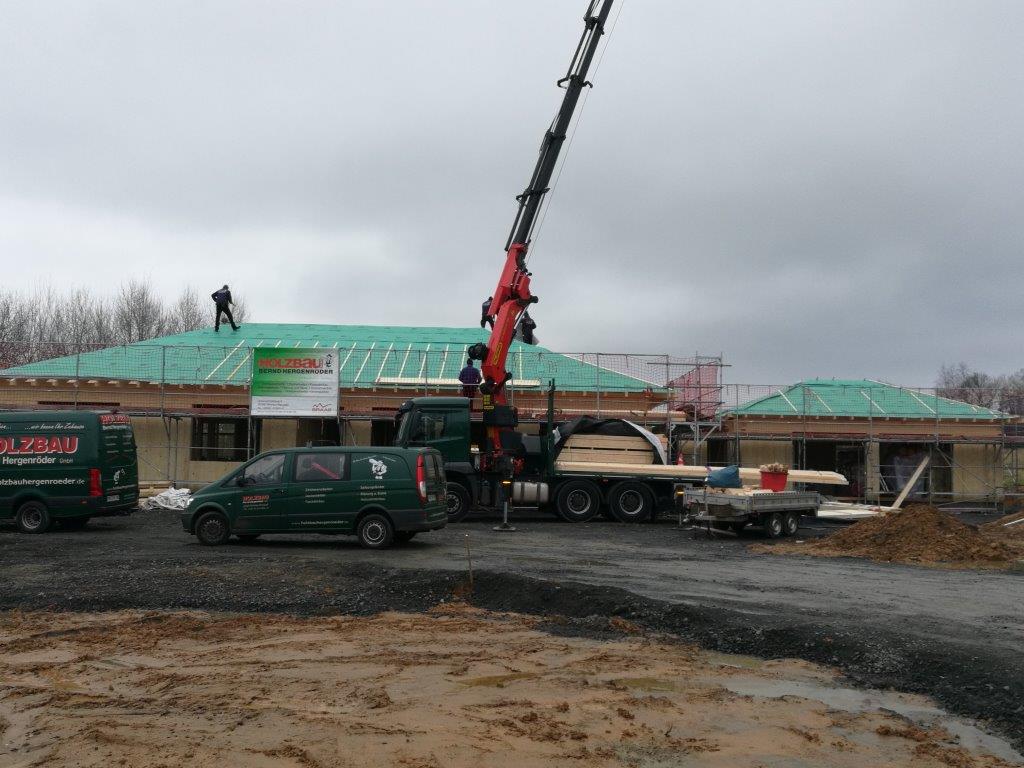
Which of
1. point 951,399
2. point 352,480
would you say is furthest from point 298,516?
point 951,399

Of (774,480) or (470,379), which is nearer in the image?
(774,480)

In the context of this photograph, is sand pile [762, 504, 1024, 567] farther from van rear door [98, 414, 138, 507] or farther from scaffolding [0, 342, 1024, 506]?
van rear door [98, 414, 138, 507]

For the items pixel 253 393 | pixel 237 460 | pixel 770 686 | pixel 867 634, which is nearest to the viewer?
pixel 770 686

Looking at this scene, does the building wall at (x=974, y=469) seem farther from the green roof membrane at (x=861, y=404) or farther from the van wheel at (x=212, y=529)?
the van wheel at (x=212, y=529)

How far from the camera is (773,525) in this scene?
16875 millimetres

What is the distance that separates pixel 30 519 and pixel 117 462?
1.81 meters

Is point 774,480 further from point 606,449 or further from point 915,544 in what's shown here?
point 606,449

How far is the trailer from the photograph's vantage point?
1642cm

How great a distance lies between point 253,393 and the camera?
78.4 feet

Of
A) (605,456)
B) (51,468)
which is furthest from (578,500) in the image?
(51,468)

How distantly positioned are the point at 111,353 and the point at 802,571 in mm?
22588

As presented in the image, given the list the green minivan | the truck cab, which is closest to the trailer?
the truck cab

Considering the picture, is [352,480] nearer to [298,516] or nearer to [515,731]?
[298,516]

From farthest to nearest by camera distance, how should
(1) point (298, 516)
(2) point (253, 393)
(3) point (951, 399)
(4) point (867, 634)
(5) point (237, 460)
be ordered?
(3) point (951, 399) < (5) point (237, 460) < (2) point (253, 393) < (1) point (298, 516) < (4) point (867, 634)
